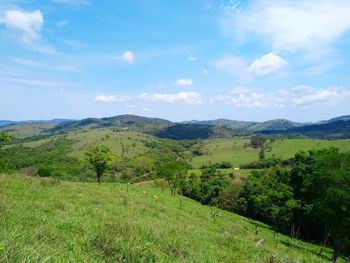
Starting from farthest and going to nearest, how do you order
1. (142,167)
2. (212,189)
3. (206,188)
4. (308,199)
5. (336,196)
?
(142,167), (206,188), (212,189), (308,199), (336,196)

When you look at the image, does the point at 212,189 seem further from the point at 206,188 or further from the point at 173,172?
the point at 173,172

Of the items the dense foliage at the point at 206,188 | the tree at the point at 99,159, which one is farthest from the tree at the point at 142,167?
the tree at the point at 99,159

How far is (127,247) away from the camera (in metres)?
7.65

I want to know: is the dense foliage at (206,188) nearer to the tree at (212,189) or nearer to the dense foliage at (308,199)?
the tree at (212,189)

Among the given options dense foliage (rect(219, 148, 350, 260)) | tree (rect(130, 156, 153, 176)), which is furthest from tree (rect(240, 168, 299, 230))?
tree (rect(130, 156, 153, 176))

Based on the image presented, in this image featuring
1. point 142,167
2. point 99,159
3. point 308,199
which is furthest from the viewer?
point 142,167

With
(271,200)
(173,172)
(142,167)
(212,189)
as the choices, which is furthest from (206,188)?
(142,167)

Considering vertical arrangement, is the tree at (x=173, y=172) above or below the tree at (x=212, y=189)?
above

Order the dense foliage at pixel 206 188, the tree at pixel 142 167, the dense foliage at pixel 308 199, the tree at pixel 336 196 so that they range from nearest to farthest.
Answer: the tree at pixel 336 196 → the dense foliage at pixel 308 199 → the dense foliage at pixel 206 188 → the tree at pixel 142 167

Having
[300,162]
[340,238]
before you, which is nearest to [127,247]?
[340,238]

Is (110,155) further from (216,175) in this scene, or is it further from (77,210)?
(77,210)

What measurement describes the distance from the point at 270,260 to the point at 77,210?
8.03 meters

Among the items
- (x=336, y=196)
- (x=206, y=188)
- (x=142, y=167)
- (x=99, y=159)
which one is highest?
(x=336, y=196)

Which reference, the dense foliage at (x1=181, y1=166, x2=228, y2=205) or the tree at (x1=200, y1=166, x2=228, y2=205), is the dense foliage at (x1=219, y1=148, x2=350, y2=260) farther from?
the dense foliage at (x1=181, y1=166, x2=228, y2=205)
